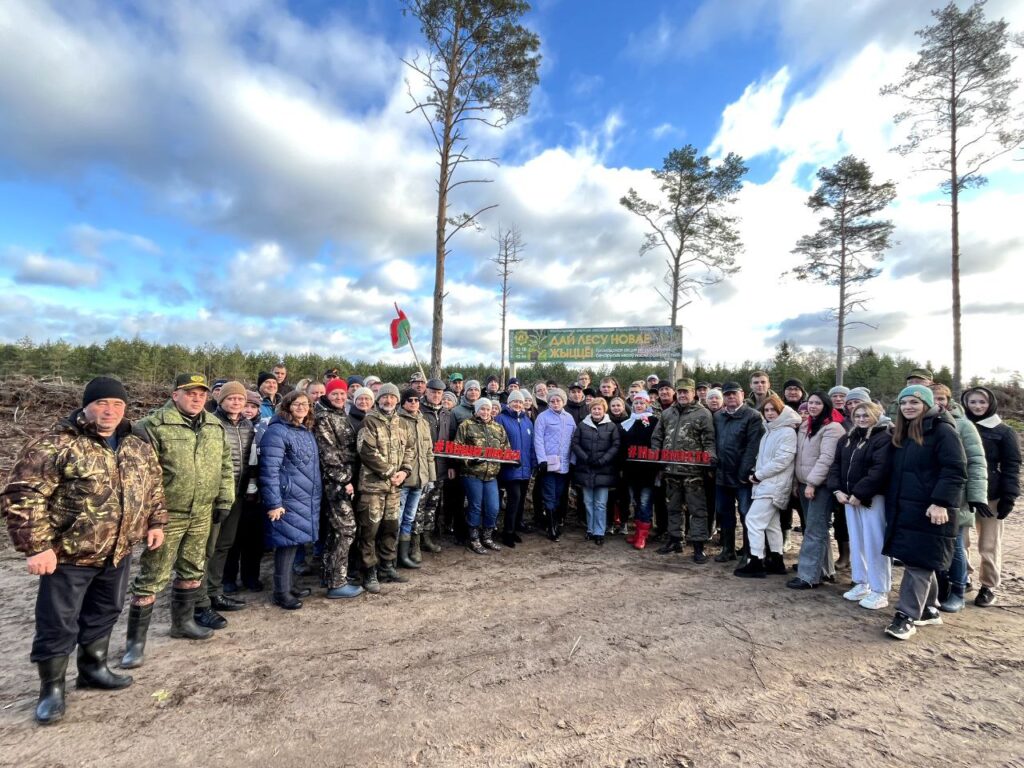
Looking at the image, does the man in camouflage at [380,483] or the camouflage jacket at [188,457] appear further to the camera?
the man in camouflage at [380,483]

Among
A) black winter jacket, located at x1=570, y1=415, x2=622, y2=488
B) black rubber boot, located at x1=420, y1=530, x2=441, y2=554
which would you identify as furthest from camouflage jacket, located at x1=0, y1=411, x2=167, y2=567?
black winter jacket, located at x1=570, y1=415, x2=622, y2=488

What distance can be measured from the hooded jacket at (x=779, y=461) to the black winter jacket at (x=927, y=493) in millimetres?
1193

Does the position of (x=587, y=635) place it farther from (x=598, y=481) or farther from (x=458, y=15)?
(x=458, y=15)

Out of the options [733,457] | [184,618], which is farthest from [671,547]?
[184,618]

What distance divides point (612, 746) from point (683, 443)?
4203 millimetres

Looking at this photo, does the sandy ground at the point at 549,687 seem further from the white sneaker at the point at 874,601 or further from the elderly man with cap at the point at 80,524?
the elderly man with cap at the point at 80,524

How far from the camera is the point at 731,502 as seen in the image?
6.07 m

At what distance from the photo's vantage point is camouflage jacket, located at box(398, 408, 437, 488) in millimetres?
5422

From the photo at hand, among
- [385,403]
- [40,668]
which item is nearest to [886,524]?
[385,403]

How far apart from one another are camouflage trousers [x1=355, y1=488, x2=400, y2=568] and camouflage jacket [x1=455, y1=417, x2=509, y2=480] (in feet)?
4.38

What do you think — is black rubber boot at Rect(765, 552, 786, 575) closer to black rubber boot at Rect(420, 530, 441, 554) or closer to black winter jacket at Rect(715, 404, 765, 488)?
black winter jacket at Rect(715, 404, 765, 488)

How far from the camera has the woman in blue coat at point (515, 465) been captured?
21.8ft

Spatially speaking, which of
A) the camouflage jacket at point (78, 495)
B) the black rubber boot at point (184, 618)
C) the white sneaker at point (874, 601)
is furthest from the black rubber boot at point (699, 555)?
the camouflage jacket at point (78, 495)

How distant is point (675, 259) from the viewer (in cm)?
1914
